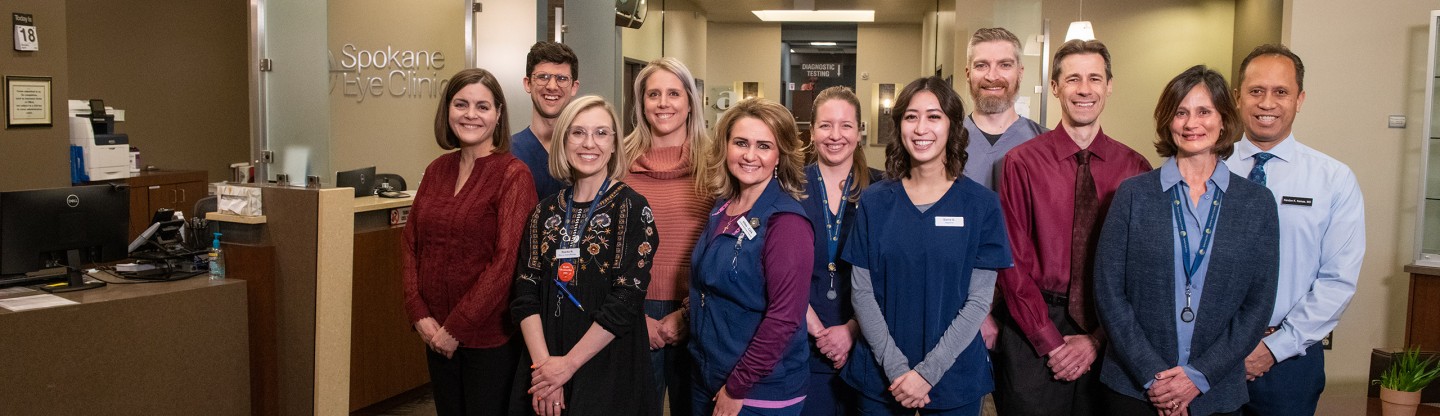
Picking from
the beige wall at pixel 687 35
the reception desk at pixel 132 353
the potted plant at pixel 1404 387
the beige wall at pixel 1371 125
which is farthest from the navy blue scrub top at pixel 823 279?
the beige wall at pixel 687 35

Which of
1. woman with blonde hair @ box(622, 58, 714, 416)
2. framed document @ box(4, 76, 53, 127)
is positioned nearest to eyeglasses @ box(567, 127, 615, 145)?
woman with blonde hair @ box(622, 58, 714, 416)

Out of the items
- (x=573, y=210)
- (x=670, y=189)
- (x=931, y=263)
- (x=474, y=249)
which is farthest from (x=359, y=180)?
(x=931, y=263)

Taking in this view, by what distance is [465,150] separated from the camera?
2.94 metres

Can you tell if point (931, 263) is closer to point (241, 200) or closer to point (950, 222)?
point (950, 222)

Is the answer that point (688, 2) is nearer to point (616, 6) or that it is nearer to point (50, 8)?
point (616, 6)

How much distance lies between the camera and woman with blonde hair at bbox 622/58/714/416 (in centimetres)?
284

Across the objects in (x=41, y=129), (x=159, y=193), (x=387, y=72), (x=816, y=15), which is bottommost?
(x=159, y=193)

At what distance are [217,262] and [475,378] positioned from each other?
160 cm

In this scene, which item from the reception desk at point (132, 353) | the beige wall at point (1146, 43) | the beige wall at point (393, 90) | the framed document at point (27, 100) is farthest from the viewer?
the beige wall at point (1146, 43)

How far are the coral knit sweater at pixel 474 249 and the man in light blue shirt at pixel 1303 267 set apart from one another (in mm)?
2032

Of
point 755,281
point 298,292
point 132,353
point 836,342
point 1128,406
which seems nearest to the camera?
point 755,281

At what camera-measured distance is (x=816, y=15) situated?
10812 millimetres

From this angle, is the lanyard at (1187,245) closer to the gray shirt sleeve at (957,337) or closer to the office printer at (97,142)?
the gray shirt sleeve at (957,337)

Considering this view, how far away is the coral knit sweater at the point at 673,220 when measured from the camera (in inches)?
112
